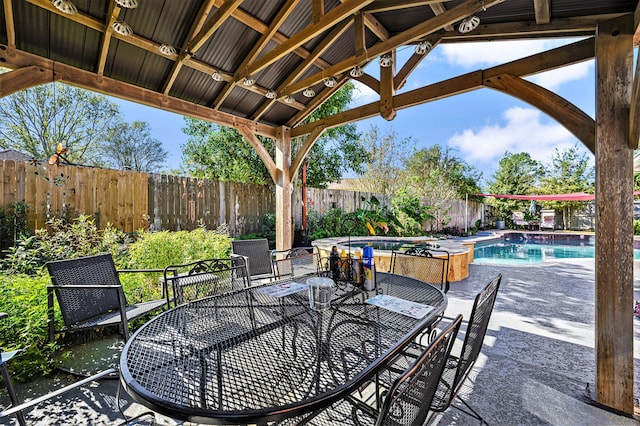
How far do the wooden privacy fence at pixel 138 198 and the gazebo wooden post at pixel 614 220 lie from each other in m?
6.37

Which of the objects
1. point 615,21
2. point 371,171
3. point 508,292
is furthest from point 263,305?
point 371,171

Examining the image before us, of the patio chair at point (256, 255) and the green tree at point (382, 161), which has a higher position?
the green tree at point (382, 161)

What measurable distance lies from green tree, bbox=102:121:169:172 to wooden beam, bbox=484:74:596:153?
61.1ft

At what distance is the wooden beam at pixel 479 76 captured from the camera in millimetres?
2674

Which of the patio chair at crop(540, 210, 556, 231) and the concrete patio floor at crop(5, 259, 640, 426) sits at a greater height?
the patio chair at crop(540, 210, 556, 231)

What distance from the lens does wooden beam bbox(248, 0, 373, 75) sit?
8.33 ft

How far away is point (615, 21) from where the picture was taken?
1942 mm

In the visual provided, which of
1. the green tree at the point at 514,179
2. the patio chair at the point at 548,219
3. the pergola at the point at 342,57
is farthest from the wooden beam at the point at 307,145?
the patio chair at the point at 548,219

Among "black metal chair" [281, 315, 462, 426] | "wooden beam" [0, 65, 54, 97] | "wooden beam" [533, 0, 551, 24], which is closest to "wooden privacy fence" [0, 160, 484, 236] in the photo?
"wooden beam" [0, 65, 54, 97]

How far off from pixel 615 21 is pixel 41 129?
62.8 ft

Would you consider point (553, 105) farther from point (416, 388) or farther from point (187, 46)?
point (187, 46)

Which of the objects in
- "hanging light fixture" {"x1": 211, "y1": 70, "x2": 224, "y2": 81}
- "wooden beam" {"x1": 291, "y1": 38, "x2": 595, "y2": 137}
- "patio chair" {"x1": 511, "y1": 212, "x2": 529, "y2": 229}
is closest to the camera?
"wooden beam" {"x1": 291, "y1": 38, "x2": 595, "y2": 137}

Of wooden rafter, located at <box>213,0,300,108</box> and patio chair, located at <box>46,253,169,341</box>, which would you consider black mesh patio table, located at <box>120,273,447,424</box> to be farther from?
wooden rafter, located at <box>213,0,300,108</box>

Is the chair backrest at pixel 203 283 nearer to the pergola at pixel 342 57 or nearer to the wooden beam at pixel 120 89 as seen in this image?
the pergola at pixel 342 57
